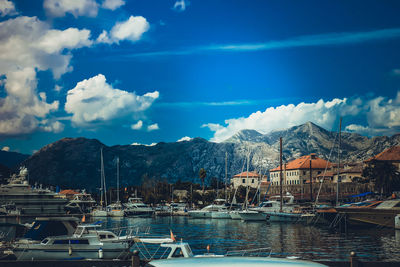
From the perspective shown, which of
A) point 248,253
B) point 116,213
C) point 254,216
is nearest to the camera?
point 248,253

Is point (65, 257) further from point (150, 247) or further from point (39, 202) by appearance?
point (39, 202)

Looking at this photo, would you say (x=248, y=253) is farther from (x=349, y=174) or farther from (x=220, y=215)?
(x=349, y=174)

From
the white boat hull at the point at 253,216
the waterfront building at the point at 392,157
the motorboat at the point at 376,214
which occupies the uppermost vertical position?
the waterfront building at the point at 392,157

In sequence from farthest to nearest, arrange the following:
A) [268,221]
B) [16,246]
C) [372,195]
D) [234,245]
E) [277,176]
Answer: [277,176] < [372,195] < [268,221] < [234,245] < [16,246]

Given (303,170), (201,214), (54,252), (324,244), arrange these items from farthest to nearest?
(303,170) → (201,214) → (324,244) → (54,252)

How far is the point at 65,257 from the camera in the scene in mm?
27609

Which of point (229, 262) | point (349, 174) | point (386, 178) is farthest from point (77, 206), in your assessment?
point (229, 262)

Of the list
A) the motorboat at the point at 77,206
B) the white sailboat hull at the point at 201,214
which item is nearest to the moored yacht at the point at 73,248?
the white sailboat hull at the point at 201,214

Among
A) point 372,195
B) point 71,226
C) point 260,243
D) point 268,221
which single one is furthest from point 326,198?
point 71,226

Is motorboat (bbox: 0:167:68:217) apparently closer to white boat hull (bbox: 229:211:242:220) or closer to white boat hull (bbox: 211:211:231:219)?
white boat hull (bbox: 211:211:231:219)

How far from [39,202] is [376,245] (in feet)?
382

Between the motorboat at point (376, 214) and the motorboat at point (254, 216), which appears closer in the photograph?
the motorboat at point (376, 214)

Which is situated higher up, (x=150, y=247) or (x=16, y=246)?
(x=16, y=246)

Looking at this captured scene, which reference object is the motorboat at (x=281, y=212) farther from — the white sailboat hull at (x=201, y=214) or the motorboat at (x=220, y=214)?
the white sailboat hull at (x=201, y=214)
